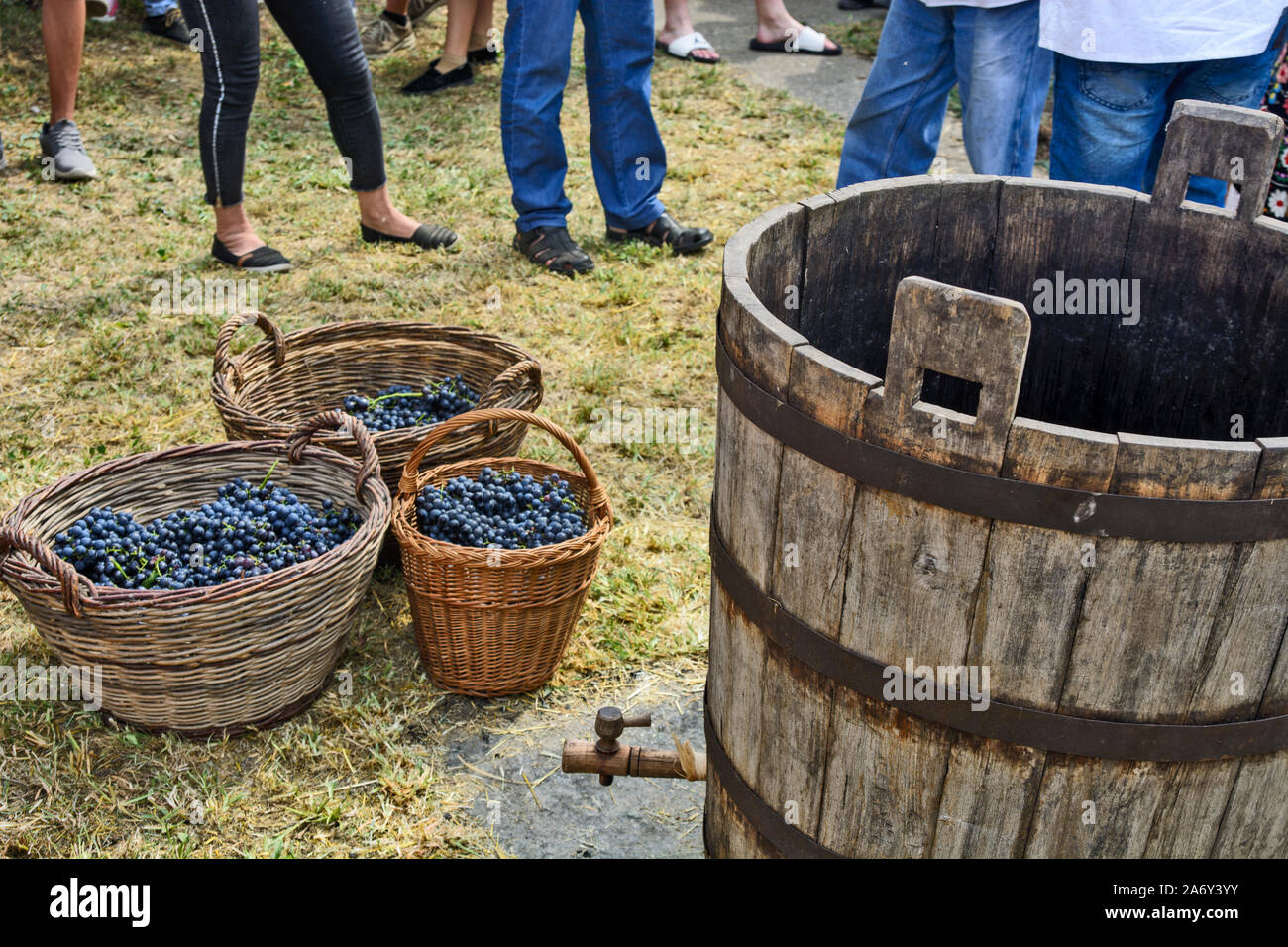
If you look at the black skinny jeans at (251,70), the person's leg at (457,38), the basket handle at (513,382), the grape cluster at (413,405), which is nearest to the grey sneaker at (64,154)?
the black skinny jeans at (251,70)

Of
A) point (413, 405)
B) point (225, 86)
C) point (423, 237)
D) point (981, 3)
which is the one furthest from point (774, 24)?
point (413, 405)

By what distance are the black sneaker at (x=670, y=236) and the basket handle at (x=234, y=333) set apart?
2.17 meters

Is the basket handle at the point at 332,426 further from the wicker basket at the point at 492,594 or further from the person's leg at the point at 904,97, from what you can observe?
the person's leg at the point at 904,97

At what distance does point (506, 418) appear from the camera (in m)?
2.89

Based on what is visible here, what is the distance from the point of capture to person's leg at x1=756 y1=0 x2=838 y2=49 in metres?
8.01

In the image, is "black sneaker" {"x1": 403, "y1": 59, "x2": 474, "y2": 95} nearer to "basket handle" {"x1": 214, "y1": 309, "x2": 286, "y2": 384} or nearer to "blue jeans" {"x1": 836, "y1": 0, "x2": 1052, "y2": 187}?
"blue jeans" {"x1": 836, "y1": 0, "x2": 1052, "y2": 187}

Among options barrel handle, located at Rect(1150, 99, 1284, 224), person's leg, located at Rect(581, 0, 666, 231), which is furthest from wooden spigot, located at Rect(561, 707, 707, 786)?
person's leg, located at Rect(581, 0, 666, 231)

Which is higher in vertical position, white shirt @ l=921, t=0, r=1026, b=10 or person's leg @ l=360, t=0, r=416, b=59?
white shirt @ l=921, t=0, r=1026, b=10

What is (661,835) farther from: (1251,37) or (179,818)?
(1251,37)

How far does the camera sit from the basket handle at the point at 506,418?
111 inches

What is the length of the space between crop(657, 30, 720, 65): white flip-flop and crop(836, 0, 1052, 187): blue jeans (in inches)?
163

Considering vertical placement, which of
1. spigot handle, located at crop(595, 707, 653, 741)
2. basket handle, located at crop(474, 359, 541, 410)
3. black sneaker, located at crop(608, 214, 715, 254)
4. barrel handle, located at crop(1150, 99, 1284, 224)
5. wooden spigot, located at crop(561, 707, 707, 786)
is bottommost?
wooden spigot, located at crop(561, 707, 707, 786)

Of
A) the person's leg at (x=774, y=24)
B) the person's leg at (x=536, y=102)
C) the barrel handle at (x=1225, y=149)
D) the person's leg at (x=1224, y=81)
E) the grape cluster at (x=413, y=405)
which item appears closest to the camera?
the barrel handle at (x=1225, y=149)

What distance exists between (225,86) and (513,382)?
6.65 feet
